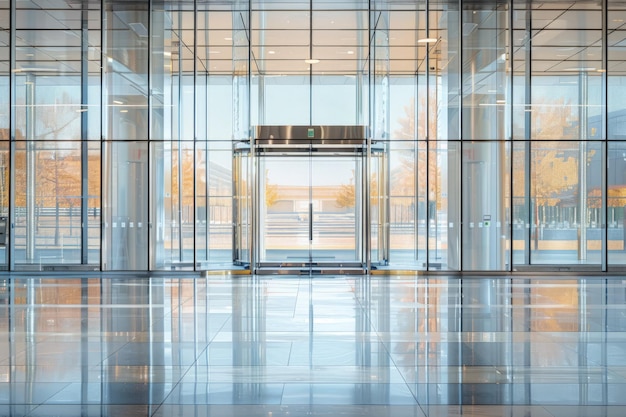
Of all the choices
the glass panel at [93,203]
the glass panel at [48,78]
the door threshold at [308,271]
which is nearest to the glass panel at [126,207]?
the glass panel at [93,203]

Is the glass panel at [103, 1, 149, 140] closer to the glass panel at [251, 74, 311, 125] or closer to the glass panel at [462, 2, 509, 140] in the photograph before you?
the glass panel at [251, 74, 311, 125]

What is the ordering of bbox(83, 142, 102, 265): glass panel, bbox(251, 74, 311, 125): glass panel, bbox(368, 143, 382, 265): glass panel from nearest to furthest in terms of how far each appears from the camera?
bbox(368, 143, 382, 265): glass panel, bbox(83, 142, 102, 265): glass panel, bbox(251, 74, 311, 125): glass panel

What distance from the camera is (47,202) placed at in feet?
65.5

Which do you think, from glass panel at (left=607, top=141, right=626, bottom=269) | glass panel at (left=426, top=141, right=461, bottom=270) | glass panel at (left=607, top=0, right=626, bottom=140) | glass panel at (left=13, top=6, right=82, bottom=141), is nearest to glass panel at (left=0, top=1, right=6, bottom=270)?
glass panel at (left=13, top=6, right=82, bottom=141)

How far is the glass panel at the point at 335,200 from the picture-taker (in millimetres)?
19656

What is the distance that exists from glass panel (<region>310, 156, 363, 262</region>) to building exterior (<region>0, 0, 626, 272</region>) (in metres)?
0.06

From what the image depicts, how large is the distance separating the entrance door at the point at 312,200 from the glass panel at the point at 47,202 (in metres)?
5.13

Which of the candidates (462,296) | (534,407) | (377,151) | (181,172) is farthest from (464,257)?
(534,407)

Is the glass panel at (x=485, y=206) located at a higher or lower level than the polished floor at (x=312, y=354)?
higher

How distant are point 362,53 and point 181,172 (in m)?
6.55

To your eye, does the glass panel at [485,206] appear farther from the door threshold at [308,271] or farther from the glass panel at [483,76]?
the door threshold at [308,271]

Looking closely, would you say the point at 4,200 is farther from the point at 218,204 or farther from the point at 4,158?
the point at 218,204

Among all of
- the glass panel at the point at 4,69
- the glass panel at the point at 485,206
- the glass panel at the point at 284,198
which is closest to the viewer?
the glass panel at the point at 485,206

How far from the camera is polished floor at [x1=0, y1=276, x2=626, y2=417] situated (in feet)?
16.6
